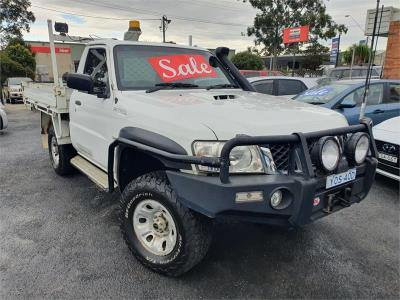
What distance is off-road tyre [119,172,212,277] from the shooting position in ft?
8.16

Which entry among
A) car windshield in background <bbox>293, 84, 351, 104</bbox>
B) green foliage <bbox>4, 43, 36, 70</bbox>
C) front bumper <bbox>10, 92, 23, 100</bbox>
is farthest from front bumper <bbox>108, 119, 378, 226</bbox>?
green foliage <bbox>4, 43, 36, 70</bbox>

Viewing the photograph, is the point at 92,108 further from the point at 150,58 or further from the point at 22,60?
the point at 22,60

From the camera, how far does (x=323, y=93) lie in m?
6.77

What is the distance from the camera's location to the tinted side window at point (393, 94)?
6.86 metres

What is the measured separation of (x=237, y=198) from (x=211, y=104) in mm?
975

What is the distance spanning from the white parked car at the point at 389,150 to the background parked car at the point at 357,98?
3.62 feet

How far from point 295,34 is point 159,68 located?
1005 inches

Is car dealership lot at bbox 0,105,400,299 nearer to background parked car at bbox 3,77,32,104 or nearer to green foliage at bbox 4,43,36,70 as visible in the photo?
background parked car at bbox 3,77,32,104

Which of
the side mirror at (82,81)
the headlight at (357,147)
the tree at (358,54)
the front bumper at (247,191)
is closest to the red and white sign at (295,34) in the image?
the tree at (358,54)

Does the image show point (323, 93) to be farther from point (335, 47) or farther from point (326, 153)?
point (335, 47)

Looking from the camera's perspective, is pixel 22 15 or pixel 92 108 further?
pixel 22 15

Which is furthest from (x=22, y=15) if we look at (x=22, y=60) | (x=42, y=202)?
(x=42, y=202)

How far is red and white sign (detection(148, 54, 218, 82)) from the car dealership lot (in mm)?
1678

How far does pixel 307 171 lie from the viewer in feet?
7.63
